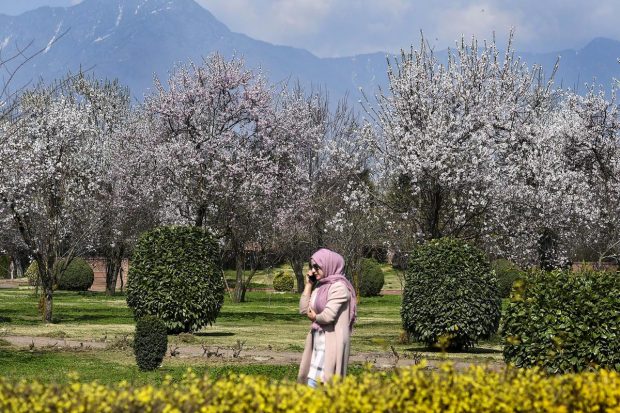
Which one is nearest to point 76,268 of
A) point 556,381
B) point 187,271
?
point 187,271

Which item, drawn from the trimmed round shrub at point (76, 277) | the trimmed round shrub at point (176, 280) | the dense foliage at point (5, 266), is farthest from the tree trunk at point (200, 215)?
the dense foliage at point (5, 266)

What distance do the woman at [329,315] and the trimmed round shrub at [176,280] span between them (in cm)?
1440

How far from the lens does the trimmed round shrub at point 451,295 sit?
20578mm

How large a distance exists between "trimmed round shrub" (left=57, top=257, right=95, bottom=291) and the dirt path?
3043 cm

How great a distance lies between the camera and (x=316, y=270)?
9570mm

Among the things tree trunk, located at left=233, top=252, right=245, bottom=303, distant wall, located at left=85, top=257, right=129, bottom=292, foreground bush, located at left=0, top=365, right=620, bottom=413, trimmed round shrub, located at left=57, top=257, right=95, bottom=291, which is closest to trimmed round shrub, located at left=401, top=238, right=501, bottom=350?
foreground bush, located at left=0, top=365, right=620, bottom=413

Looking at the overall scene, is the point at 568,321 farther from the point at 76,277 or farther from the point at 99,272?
the point at 99,272

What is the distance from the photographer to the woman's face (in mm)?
9523

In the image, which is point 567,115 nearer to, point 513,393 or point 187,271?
point 187,271

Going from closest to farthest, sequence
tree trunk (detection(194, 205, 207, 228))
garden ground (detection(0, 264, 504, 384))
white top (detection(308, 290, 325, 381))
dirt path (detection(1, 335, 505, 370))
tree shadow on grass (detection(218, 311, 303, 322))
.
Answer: white top (detection(308, 290, 325, 381))
garden ground (detection(0, 264, 504, 384))
dirt path (detection(1, 335, 505, 370))
tree shadow on grass (detection(218, 311, 303, 322))
tree trunk (detection(194, 205, 207, 228))

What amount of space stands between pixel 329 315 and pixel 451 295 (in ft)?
37.5

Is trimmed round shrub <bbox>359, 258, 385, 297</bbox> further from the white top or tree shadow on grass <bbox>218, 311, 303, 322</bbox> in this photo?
the white top

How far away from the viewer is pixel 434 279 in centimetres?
2075

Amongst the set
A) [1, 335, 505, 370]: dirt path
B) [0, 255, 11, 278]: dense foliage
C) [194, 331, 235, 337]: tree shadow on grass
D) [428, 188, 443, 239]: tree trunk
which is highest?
[428, 188, 443, 239]: tree trunk
